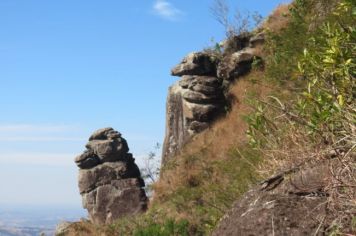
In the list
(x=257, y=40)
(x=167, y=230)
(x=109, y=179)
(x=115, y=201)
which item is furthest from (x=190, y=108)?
(x=167, y=230)

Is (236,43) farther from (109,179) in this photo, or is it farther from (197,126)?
(109,179)

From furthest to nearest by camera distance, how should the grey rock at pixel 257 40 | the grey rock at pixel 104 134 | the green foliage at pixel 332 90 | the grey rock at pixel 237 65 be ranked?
the grey rock at pixel 104 134
the grey rock at pixel 257 40
the grey rock at pixel 237 65
the green foliage at pixel 332 90

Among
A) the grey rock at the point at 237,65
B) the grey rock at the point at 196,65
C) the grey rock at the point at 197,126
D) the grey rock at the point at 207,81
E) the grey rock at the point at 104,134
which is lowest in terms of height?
the grey rock at the point at 197,126

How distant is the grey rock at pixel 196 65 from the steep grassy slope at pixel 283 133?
1.92 m

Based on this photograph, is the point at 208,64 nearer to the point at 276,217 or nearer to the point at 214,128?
the point at 214,128

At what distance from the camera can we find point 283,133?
17.5 ft

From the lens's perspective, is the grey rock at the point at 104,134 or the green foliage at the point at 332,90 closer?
the green foliage at the point at 332,90

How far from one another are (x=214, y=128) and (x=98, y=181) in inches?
335

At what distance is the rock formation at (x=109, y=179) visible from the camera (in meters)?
26.4

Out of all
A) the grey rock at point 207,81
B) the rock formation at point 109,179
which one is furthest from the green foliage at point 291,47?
the rock formation at point 109,179

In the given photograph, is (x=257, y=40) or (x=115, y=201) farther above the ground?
(x=257, y=40)

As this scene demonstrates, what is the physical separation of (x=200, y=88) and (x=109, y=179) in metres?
7.49

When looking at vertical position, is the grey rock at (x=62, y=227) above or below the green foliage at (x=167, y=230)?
above

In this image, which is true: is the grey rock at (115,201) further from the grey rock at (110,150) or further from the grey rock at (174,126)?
the grey rock at (174,126)
